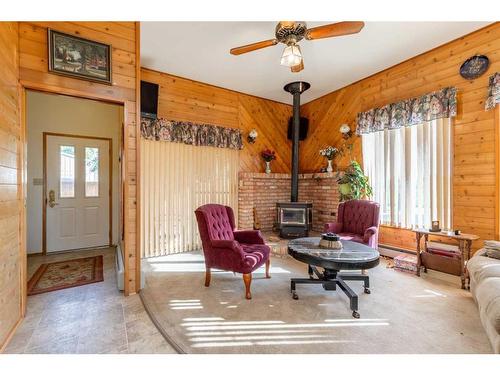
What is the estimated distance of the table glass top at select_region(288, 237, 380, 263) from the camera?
2176 millimetres

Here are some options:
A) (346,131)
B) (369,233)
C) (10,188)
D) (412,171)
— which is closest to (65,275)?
(10,188)

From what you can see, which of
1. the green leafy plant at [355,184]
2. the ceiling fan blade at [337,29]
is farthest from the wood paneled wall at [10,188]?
the green leafy plant at [355,184]

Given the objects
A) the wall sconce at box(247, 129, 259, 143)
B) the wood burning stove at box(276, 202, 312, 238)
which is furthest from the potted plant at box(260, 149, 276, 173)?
the wood burning stove at box(276, 202, 312, 238)

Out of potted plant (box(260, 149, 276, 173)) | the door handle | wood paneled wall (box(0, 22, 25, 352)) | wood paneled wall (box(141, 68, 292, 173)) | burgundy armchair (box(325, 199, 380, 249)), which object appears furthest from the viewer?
potted plant (box(260, 149, 276, 173))

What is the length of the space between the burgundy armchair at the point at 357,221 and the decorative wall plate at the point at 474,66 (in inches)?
77.9

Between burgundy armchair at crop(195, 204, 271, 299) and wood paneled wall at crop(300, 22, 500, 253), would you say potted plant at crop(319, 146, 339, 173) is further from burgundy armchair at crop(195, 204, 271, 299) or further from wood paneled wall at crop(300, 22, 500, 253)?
burgundy armchair at crop(195, 204, 271, 299)

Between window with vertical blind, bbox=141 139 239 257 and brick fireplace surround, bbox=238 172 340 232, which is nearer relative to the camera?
window with vertical blind, bbox=141 139 239 257

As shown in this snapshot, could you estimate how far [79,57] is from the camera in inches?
89.0

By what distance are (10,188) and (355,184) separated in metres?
4.30

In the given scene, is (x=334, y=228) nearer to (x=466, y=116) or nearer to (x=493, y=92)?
(x=466, y=116)

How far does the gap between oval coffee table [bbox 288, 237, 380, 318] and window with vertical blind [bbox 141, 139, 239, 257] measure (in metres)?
2.29

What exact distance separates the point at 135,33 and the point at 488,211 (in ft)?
15.1
